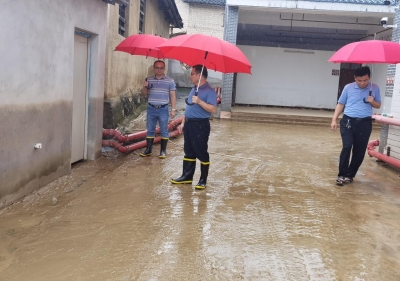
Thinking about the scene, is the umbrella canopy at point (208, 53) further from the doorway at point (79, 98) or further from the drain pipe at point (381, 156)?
the drain pipe at point (381, 156)

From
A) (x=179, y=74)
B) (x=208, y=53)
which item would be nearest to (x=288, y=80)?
(x=179, y=74)

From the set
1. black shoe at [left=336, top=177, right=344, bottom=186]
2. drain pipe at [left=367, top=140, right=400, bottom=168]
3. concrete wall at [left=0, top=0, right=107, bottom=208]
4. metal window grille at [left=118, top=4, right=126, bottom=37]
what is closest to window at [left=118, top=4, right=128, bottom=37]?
metal window grille at [left=118, top=4, right=126, bottom=37]

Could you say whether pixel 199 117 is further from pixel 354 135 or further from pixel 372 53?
pixel 372 53

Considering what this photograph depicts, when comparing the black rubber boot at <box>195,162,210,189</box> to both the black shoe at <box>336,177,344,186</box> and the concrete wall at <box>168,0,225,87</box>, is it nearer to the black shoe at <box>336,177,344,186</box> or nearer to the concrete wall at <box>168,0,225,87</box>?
the black shoe at <box>336,177,344,186</box>

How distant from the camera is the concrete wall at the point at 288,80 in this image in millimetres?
18750

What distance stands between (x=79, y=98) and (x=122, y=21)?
185 inches

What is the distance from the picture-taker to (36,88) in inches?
203

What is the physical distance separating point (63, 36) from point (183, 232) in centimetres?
326

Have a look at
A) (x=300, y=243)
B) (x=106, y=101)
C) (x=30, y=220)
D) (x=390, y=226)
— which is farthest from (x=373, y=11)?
(x=30, y=220)

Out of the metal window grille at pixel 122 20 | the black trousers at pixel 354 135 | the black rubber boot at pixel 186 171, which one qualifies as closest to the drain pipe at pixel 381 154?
the black trousers at pixel 354 135

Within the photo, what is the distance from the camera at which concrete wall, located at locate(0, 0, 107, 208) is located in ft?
14.9

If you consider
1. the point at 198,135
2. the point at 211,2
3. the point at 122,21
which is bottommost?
the point at 198,135

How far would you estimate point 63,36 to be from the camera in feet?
18.9

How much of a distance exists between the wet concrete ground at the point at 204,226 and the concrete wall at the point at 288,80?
39.0 feet
